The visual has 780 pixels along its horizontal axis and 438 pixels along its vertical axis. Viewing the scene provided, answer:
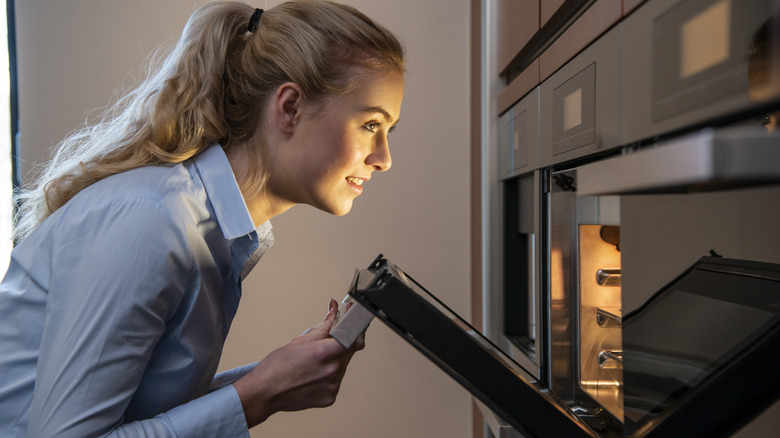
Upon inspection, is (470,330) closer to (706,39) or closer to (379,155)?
(706,39)

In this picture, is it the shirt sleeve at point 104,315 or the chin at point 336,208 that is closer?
the shirt sleeve at point 104,315

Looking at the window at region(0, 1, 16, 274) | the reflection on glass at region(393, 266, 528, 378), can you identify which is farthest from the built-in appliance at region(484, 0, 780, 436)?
the window at region(0, 1, 16, 274)

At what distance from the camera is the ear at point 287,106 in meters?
0.91

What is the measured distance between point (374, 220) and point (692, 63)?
147cm

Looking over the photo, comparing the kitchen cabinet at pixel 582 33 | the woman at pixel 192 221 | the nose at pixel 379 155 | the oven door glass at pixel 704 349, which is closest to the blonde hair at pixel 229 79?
the woman at pixel 192 221

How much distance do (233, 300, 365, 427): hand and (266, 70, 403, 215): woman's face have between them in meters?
0.24

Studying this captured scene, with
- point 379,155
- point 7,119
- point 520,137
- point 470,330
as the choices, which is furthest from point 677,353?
point 7,119

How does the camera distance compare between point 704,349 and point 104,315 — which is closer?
point 704,349

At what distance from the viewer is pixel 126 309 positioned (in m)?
0.69

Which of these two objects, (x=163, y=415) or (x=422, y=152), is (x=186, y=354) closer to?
(x=163, y=415)

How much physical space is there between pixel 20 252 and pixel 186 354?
0.27 m

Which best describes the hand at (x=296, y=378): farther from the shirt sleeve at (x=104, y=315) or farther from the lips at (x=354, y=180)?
the lips at (x=354, y=180)

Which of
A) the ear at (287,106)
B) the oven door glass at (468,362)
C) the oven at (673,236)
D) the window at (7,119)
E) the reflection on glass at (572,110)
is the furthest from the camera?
the window at (7,119)

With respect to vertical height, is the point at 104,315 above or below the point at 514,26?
below
